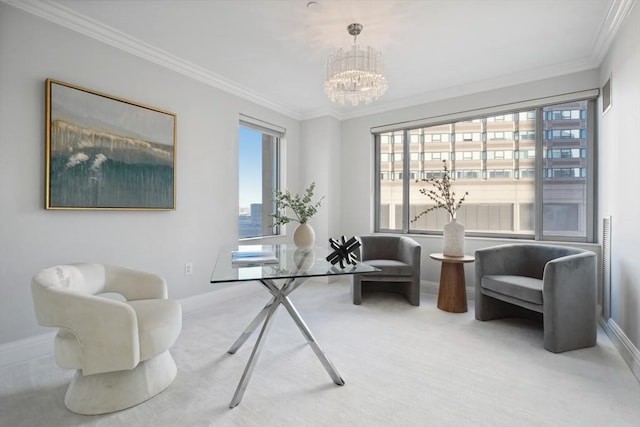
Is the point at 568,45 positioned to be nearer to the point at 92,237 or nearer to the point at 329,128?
the point at 329,128

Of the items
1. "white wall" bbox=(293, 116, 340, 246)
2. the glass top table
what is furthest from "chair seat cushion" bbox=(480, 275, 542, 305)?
"white wall" bbox=(293, 116, 340, 246)

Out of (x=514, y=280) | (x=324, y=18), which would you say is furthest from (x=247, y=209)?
(x=514, y=280)

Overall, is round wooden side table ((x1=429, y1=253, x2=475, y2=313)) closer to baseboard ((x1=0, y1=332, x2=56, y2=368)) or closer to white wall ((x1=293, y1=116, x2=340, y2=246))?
white wall ((x1=293, y1=116, x2=340, y2=246))

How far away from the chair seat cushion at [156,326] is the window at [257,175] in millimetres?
1993

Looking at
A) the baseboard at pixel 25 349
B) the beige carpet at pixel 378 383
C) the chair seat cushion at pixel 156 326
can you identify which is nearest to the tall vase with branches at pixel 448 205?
the beige carpet at pixel 378 383

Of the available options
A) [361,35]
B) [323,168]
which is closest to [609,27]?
[361,35]

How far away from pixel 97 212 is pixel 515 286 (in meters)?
3.52

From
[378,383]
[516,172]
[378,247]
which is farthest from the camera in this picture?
[378,247]

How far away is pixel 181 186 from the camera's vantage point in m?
3.13

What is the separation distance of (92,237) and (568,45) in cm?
444

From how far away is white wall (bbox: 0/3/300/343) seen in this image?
209cm

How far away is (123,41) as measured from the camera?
262 cm

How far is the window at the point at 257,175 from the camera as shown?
13.0 ft

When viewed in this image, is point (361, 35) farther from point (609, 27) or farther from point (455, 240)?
point (455, 240)
